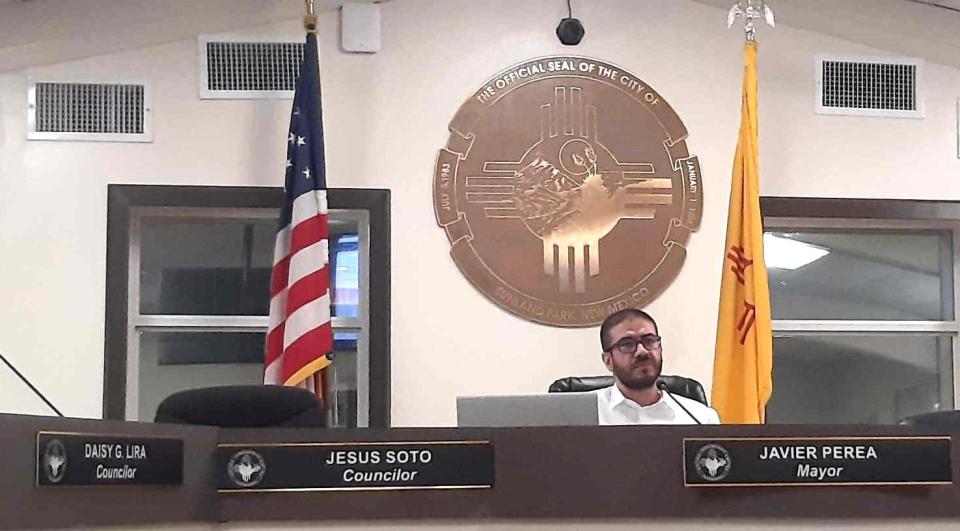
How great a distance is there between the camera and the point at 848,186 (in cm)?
481

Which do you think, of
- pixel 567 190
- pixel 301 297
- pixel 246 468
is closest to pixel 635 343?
pixel 567 190

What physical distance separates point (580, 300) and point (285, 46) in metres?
1.41

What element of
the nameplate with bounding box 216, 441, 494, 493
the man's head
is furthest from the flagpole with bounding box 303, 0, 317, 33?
the nameplate with bounding box 216, 441, 494, 493

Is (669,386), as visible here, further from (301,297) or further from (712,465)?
(712,465)

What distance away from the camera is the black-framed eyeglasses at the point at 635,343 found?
3709mm

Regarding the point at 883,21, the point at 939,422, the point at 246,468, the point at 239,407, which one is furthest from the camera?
the point at 883,21

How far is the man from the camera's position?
3699 mm

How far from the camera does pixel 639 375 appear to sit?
3689mm

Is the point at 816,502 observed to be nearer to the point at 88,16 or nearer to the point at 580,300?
the point at 580,300

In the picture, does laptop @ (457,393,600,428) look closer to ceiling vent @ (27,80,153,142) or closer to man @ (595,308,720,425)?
man @ (595,308,720,425)

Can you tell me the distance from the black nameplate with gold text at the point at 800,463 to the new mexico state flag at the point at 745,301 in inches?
77.3

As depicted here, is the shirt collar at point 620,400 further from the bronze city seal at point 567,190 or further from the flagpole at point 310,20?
the flagpole at point 310,20

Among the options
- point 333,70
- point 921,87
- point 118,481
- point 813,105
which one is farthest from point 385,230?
point 118,481

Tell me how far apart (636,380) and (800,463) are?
1.41 meters
